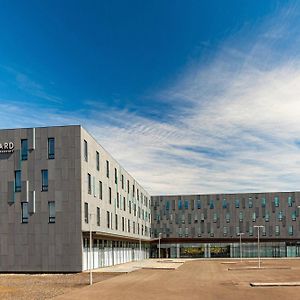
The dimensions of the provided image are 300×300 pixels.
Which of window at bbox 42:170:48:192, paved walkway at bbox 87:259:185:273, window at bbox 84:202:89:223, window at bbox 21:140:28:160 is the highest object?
window at bbox 21:140:28:160

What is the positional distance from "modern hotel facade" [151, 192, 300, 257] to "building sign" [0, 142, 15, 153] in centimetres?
8016

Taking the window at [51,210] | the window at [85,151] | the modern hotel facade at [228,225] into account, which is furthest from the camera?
the modern hotel facade at [228,225]

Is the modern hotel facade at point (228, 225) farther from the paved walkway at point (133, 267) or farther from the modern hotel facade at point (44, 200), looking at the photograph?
the modern hotel facade at point (44, 200)

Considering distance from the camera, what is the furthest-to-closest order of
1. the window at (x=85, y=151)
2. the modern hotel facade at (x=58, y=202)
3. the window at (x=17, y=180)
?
the window at (x=85, y=151), the window at (x=17, y=180), the modern hotel facade at (x=58, y=202)

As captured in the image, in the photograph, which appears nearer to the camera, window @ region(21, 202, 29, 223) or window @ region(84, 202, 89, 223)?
window @ region(21, 202, 29, 223)

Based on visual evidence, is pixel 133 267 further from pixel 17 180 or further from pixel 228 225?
pixel 228 225

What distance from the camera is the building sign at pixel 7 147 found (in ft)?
216

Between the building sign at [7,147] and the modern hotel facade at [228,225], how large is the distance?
8016 cm

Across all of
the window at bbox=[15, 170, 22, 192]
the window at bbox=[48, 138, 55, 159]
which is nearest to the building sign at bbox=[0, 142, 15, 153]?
the window at bbox=[15, 170, 22, 192]

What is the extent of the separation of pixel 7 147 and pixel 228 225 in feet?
287

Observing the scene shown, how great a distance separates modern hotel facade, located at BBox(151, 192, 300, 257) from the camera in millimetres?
136625

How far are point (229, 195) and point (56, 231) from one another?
3371 inches

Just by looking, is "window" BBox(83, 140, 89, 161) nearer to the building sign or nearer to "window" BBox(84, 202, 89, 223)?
"window" BBox(84, 202, 89, 223)

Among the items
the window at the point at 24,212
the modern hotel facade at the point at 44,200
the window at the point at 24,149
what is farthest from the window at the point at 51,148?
the window at the point at 24,212
